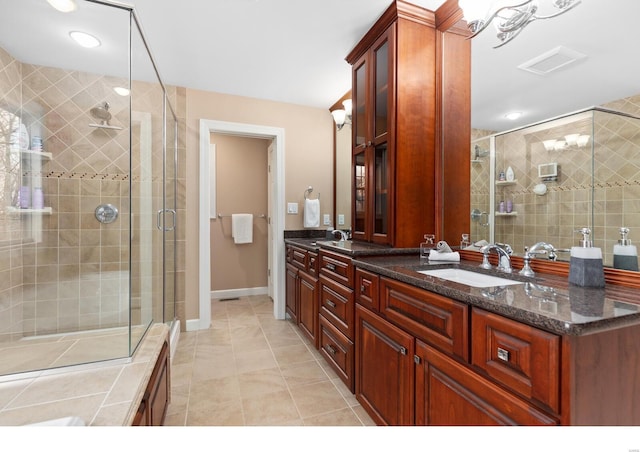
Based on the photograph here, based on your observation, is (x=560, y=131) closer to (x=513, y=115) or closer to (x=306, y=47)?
(x=513, y=115)

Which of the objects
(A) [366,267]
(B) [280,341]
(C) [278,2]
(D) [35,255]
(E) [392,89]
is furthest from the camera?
(B) [280,341]

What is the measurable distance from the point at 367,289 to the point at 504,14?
1527 millimetres

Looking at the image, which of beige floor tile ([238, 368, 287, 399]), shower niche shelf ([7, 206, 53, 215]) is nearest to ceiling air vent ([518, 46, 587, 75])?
beige floor tile ([238, 368, 287, 399])

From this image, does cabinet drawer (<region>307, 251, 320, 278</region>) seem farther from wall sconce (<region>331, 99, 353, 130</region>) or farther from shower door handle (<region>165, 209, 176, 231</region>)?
wall sconce (<region>331, 99, 353, 130</region>)

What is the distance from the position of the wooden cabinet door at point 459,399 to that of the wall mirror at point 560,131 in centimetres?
70

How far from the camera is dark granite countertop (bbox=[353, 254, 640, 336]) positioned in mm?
670

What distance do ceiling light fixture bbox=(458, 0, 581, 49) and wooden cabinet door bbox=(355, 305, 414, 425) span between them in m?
1.51

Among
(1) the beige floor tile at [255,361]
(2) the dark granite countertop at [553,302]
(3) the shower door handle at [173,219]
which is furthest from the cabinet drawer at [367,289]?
(3) the shower door handle at [173,219]

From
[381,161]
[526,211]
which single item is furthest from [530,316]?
[381,161]

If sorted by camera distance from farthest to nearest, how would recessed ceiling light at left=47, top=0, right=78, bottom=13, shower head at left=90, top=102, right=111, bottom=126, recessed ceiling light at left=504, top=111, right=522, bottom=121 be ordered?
shower head at left=90, top=102, right=111, bottom=126, recessed ceiling light at left=47, top=0, right=78, bottom=13, recessed ceiling light at left=504, top=111, right=522, bottom=121

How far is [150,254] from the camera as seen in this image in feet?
7.32

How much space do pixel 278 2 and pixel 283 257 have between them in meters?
2.18

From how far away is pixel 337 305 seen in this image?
1878 mm
